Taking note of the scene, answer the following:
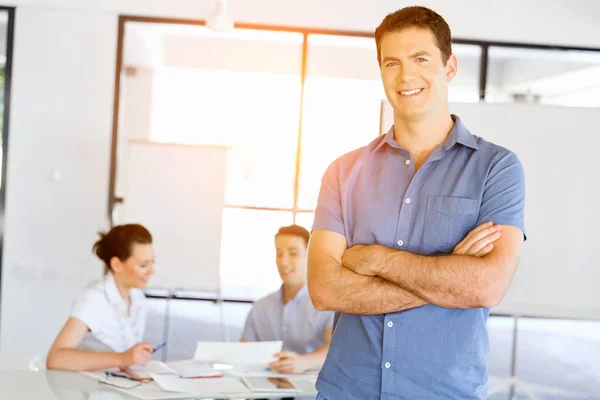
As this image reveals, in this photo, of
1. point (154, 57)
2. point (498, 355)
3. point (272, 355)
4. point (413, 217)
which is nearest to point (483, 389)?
point (413, 217)

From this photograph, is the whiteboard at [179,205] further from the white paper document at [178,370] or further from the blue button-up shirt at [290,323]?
the white paper document at [178,370]

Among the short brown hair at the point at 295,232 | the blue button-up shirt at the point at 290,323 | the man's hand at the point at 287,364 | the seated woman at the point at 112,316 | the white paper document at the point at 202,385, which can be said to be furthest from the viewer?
the short brown hair at the point at 295,232

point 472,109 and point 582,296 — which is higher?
point 472,109

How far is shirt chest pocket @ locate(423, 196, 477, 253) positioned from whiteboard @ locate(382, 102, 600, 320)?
115 inches

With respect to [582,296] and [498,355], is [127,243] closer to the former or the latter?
[582,296]

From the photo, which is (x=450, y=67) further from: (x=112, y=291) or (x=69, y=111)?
(x=69, y=111)

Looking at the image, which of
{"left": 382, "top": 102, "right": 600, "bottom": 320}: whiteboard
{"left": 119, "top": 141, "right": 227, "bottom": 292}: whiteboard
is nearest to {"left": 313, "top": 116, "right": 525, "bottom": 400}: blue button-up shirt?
{"left": 382, "top": 102, "right": 600, "bottom": 320}: whiteboard

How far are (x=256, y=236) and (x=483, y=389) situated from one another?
4.58m

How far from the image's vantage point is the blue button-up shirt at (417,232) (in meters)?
1.66

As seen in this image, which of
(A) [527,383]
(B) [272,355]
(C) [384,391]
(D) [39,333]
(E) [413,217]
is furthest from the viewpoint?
(A) [527,383]

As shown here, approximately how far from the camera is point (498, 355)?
7.10 m

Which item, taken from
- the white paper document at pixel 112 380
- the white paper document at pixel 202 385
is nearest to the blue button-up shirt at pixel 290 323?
the white paper document at pixel 202 385

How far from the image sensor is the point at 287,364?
2.88 metres

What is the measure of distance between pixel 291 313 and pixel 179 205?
6.40ft
